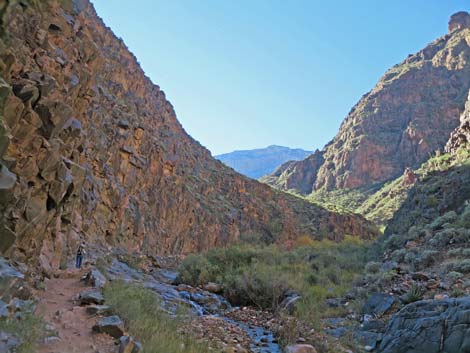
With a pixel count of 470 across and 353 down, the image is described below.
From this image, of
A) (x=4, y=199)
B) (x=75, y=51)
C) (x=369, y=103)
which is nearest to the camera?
(x=4, y=199)

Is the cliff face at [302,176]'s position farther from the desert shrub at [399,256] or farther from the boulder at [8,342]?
the boulder at [8,342]

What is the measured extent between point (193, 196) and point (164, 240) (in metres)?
6.79

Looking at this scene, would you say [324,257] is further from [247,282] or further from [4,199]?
[4,199]

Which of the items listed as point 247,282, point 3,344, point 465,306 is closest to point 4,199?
point 3,344

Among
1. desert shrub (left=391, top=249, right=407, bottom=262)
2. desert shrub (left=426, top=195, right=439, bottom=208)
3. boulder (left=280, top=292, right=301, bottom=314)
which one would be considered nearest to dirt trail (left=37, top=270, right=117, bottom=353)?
boulder (left=280, top=292, right=301, bottom=314)

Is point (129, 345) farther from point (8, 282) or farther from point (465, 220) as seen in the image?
point (465, 220)

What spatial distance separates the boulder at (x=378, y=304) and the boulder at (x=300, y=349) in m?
2.75

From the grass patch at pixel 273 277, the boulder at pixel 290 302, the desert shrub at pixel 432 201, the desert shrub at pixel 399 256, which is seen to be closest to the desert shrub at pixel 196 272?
the grass patch at pixel 273 277

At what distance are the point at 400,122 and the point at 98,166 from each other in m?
71.8

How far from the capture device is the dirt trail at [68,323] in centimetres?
561

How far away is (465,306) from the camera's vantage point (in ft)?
21.3

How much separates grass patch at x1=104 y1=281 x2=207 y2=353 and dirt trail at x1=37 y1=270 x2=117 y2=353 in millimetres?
481

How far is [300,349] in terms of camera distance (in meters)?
7.38

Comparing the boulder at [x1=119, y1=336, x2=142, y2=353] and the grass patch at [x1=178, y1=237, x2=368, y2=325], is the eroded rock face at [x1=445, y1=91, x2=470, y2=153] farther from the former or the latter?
the boulder at [x1=119, y1=336, x2=142, y2=353]
